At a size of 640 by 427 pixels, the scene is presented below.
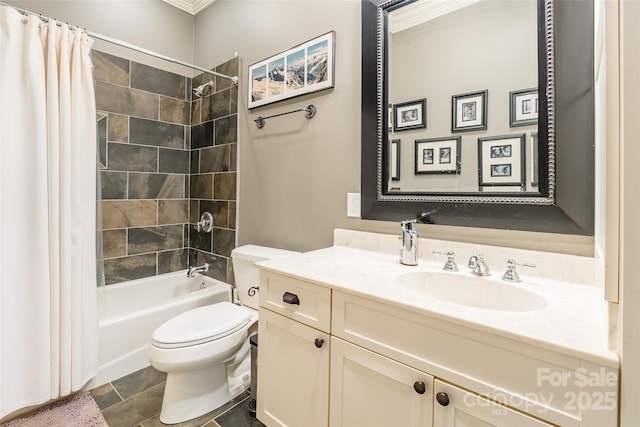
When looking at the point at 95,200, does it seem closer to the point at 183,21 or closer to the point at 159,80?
the point at 159,80

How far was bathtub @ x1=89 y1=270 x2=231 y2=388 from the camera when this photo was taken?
67.2 inches

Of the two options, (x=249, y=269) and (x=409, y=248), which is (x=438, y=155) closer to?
(x=409, y=248)

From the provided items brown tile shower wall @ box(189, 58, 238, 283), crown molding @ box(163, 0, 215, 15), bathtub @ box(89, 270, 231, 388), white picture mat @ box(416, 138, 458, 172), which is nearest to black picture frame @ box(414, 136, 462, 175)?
white picture mat @ box(416, 138, 458, 172)

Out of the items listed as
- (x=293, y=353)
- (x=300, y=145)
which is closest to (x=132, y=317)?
(x=293, y=353)

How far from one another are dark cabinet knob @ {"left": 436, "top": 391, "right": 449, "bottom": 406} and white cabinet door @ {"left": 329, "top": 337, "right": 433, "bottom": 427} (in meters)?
0.02

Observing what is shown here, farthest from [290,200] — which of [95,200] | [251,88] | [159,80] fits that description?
[159,80]

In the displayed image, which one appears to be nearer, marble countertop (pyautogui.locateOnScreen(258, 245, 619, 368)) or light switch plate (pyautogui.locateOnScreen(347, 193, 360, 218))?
marble countertop (pyautogui.locateOnScreen(258, 245, 619, 368))

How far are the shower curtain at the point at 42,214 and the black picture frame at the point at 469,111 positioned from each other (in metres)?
1.80

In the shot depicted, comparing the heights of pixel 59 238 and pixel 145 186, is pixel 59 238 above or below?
below

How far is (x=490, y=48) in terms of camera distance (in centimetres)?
115

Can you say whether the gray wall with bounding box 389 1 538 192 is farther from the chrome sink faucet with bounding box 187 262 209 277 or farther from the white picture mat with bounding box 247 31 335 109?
the chrome sink faucet with bounding box 187 262 209 277

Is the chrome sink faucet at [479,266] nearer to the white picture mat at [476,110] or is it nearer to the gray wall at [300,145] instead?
the gray wall at [300,145]

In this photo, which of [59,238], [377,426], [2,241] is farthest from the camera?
[59,238]

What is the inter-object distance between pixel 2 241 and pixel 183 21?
2087 mm
